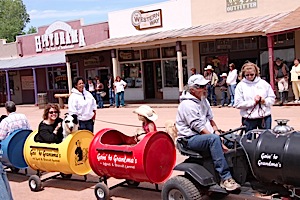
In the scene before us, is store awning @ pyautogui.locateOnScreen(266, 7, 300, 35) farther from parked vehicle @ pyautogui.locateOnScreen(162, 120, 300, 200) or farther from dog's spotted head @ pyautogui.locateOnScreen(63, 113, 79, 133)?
parked vehicle @ pyautogui.locateOnScreen(162, 120, 300, 200)

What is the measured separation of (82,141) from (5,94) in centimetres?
2737

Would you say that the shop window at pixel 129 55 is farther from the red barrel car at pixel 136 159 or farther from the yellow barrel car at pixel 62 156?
the red barrel car at pixel 136 159

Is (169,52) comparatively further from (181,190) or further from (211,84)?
→ (181,190)

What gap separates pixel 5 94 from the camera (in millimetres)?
33000

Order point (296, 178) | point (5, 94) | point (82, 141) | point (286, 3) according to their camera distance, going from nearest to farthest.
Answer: point (296, 178)
point (82, 141)
point (286, 3)
point (5, 94)

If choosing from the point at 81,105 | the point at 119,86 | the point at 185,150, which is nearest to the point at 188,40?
the point at 119,86

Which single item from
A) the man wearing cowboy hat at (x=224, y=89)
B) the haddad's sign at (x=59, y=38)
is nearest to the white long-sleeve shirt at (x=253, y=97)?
the man wearing cowboy hat at (x=224, y=89)

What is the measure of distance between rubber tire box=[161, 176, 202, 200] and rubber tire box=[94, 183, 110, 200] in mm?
1033

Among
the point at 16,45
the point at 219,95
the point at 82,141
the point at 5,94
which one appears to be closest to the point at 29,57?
the point at 16,45

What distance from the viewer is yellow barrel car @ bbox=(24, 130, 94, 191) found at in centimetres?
707

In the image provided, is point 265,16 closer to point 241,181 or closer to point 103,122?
point 103,122

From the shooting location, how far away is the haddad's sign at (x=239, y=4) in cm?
1953

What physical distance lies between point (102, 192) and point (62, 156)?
101 centimetres

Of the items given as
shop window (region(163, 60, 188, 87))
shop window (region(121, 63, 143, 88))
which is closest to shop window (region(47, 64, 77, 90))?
shop window (region(121, 63, 143, 88))
